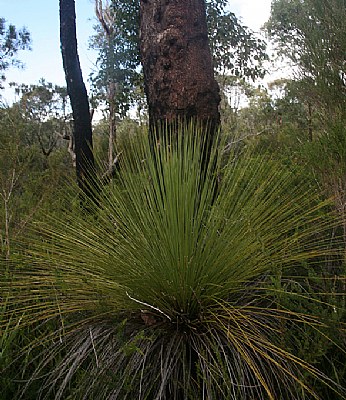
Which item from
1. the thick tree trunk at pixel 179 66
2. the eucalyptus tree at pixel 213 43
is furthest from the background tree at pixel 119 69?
the thick tree trunk at pixel 179 66

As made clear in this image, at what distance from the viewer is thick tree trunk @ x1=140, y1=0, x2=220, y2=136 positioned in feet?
10.3

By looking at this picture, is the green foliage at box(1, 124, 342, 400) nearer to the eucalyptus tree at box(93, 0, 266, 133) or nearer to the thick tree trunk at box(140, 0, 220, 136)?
the thick tree trunk at box(140, 0, 220, 136)

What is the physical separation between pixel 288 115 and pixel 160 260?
37.9 ft

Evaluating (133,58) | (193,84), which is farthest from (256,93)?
(193,84)

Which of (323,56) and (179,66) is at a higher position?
(323,56)

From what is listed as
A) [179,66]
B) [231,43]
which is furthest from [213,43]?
[179,66]

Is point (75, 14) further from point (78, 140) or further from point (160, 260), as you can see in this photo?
point (160, 260)

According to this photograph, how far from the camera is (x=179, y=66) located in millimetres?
3201

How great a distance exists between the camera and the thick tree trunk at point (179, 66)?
3143 millimetres

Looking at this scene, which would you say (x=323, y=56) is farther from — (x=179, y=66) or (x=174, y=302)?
(x=174, y=302)

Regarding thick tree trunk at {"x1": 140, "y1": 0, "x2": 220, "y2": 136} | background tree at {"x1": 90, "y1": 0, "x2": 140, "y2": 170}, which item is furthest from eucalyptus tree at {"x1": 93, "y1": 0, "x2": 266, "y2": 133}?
thick tree trunk at {"x1": 140, "y1": 0, "x2": 220, "y2": 136}


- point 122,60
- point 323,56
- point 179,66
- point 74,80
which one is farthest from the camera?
point 122,60

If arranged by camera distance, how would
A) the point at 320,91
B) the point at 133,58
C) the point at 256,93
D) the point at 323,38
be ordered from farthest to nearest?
the point at 256,93 → the point at 133,58 → the point at 323,38 → the point at 320,91

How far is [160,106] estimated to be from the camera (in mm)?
3195
